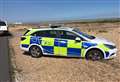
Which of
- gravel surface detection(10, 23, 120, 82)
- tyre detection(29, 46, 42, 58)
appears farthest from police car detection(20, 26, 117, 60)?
gravel surface detection(10, 23, 120, 82)

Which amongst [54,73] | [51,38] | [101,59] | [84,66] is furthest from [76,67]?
[51,38]

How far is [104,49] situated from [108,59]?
2.35ft

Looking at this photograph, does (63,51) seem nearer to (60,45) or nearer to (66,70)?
(60,45)

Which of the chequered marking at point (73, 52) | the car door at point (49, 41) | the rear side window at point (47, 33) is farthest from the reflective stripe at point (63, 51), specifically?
the rear side window at point (47, 33)

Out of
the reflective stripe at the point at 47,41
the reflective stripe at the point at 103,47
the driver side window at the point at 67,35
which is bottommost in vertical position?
the reflective stripe at the point at 103,47

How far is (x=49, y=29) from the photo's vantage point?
16188 millimetres

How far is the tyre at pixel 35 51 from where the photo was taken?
16.1 m

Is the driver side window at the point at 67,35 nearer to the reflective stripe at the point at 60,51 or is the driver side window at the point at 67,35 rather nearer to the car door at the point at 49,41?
the car door at the point at 49,41

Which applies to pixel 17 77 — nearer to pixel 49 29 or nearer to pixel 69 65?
pixel 69 65

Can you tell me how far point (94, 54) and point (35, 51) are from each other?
3.33m

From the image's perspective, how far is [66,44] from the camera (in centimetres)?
1523

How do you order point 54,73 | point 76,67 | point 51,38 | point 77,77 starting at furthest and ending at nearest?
1. point 51,38
2. point 76,67
3. point 54,73
4. point 77,77

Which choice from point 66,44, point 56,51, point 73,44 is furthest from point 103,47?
point 56,51

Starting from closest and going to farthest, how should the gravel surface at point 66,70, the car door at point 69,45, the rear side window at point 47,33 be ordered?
the gravel surface at point 66,70
the car door at point 69,45
the rear side window at point 47,33
